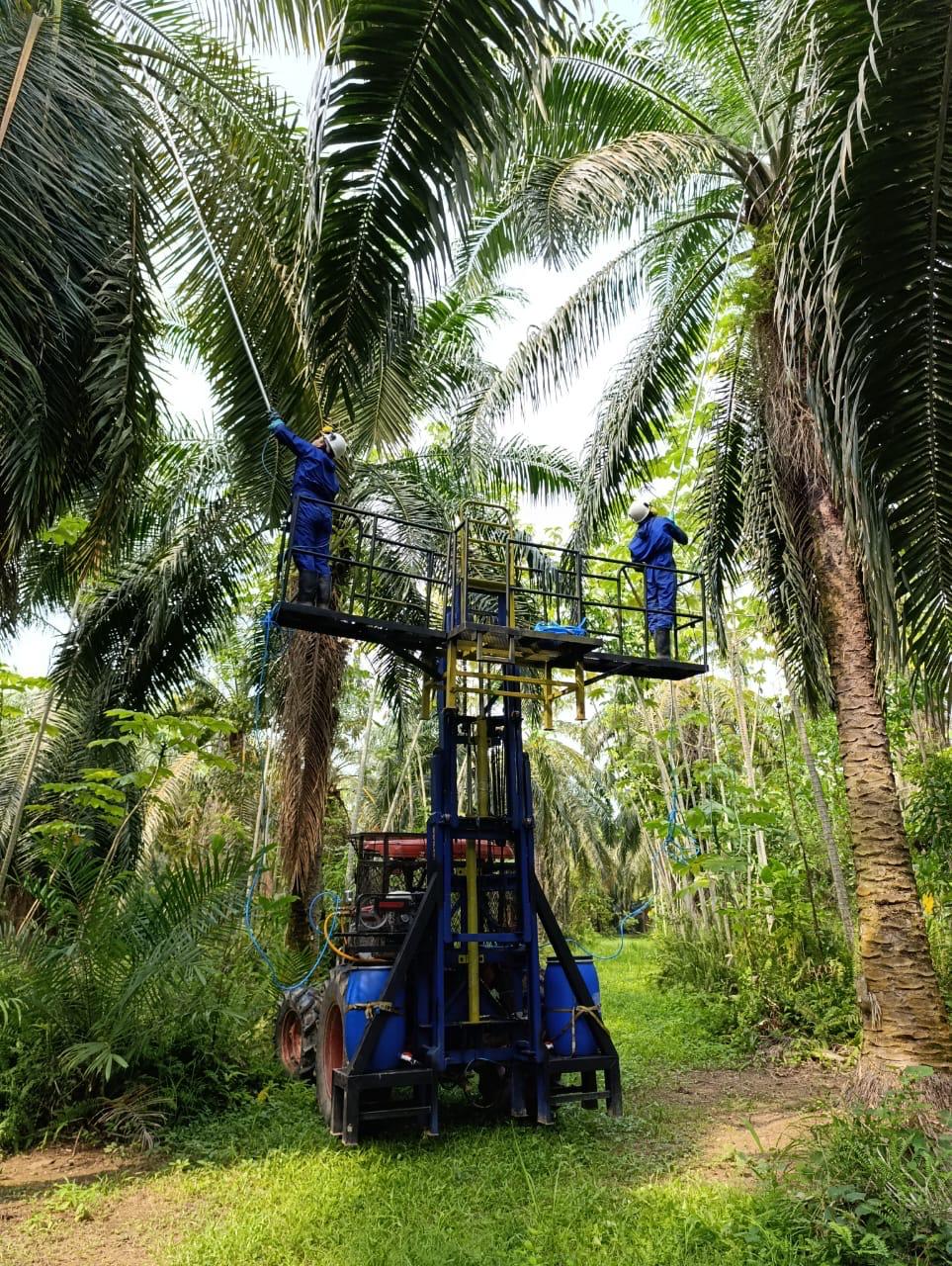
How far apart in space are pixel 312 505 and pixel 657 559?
357 centimetres

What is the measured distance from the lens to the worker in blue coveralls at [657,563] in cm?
871

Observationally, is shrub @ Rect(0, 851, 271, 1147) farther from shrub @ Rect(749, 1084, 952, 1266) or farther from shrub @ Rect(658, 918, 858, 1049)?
shrub @ Rect(658, 918, 858, 1049)

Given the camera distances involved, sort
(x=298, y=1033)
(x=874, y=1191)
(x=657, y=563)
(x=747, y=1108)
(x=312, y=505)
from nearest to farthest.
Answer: (x=874, y=1191)
(x=312, y=505)
(x=747, y=1108)
(x=657, y=563)
(x=298, y=1033)

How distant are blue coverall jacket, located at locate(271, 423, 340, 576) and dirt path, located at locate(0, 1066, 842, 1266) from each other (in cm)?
444

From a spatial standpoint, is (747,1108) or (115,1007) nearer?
(115,1007)

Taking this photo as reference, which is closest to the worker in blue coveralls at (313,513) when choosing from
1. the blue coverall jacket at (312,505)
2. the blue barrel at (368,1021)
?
the blue coverall jacket at (312,505)

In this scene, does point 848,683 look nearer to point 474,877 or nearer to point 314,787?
point 474,877

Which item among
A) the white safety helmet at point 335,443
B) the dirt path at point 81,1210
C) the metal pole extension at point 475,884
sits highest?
the white safety helmet at point 335,443

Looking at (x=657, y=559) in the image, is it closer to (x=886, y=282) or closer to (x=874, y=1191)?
(x=886, y=282)

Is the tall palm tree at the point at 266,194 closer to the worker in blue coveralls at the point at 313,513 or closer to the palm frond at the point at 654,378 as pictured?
the worker in blue coveralls at the point at 313,513

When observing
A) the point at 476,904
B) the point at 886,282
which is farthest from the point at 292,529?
the point at 886,282

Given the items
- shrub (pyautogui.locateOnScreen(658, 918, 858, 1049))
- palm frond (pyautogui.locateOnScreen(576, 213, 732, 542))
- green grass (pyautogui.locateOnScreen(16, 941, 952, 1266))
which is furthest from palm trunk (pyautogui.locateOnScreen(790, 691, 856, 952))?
green grass (pyautogui.locateOnScreen(16, 941, 952, 1266))

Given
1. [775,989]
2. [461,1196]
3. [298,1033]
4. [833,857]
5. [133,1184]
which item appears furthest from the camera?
[833,857]

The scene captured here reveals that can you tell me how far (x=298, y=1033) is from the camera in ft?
30.4
